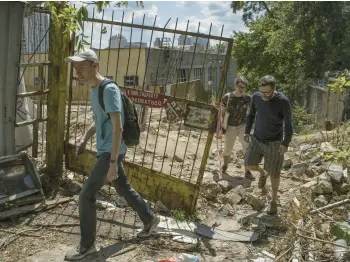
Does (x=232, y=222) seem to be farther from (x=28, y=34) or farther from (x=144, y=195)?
(x=28, y=34)

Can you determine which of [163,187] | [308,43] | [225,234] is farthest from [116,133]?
[308,43]

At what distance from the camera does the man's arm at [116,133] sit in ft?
11.8

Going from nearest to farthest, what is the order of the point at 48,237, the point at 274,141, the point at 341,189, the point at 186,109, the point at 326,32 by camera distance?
the point at 48,237 < the point at 186,109 < the point at 274,141 < the point at 341,189 < the point at 326,32

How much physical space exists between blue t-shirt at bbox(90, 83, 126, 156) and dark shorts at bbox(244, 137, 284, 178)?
2072 mm

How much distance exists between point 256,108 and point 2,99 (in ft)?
10.1

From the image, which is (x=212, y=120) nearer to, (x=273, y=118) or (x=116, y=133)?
(x=273, y=118)

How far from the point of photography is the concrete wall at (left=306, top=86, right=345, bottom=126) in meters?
12.6

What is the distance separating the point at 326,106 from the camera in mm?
13883

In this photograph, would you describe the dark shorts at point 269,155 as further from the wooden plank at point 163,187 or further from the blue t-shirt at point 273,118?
the wooden plank at point 163,187

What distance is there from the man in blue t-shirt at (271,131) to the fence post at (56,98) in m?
2.49

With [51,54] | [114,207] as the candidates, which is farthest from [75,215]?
[51,54]

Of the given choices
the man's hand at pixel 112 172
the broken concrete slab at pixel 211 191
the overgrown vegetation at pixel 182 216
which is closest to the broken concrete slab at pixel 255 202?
the broken concrete slab at pixel 211 191

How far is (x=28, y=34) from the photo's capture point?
556 centimetres

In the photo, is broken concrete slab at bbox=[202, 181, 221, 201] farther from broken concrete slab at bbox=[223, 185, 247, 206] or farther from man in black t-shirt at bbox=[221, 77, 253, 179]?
man in black t-shirt at bbox=[221, 77, 253, 179]
